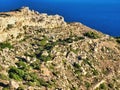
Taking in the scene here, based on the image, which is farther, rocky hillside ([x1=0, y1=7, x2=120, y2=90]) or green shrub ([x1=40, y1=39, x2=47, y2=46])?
green shrub ([x1=40, y1=39, x2=47, y2=46])

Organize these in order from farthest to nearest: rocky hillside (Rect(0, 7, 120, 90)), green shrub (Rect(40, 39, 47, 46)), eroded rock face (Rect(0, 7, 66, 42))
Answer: green shrub (Rect(40, 39, 47, 46)), eroded rock face (Rect(0, 7, 66, 42)), rocky hillside (Rect(0, 7, 120, 90))

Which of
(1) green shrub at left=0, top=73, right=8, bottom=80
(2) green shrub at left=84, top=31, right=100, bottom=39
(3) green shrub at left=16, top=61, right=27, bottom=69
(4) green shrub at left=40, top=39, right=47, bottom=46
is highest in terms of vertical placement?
(2) green shrub at left=84, top=31, right=100, bottom=39

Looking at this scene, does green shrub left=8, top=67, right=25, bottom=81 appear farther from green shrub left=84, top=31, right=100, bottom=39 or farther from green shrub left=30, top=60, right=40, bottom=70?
green shrub left=84, top=31, right=100, bottom=39

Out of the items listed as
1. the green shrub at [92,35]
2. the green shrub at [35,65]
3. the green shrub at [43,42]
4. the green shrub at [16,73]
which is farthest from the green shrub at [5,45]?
the green shrub at [92,35]

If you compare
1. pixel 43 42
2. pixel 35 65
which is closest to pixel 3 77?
pixel 35 65

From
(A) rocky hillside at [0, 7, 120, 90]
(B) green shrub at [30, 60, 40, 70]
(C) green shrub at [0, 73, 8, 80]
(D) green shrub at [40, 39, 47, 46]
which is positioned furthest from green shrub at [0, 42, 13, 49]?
(C) green shrub at [0, 73, 8, 80]

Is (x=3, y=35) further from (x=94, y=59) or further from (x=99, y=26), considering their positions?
(x=99, y=26)

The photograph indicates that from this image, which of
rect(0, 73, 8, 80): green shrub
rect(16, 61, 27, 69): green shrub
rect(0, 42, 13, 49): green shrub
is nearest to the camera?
rect(0, 73, 8, 80): green shrub

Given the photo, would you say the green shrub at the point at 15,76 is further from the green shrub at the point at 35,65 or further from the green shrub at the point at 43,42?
the green shrub at the point at 43,42
